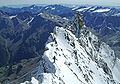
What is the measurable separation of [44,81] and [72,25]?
6257 cm

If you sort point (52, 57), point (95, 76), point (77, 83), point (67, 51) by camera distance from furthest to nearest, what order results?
1. point (95, 76)
2. point (67, 51)
3. point (52, 57)
4. point (77, 83)

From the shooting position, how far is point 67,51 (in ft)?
211

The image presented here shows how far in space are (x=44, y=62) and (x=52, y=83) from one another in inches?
455

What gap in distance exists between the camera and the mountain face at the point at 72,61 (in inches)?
1653

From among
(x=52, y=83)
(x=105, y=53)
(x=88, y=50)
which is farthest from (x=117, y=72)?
(x=52, y=83)

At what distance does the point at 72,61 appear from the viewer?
58562 millimetres

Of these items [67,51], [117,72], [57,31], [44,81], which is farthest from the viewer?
[117,72]

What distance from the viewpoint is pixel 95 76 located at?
6906 centimetres

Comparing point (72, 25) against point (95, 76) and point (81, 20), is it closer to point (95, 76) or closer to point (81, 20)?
point (81, 20)

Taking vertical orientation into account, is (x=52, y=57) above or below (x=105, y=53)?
above

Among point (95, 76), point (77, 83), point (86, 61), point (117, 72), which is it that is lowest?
point (117, 72)

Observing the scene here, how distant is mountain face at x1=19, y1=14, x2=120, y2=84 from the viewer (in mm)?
41991

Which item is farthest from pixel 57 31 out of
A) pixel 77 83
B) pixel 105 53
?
pixel 105 53

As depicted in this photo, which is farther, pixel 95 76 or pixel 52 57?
pixel 95 76
